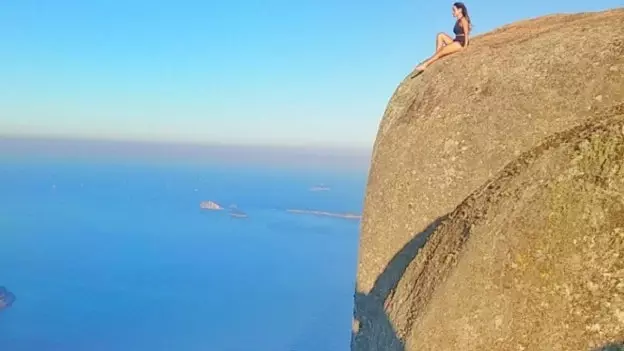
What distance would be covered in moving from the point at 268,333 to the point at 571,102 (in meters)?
115

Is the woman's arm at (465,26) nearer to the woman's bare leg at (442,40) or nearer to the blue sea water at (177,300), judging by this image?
the woman's bare leg at (442,40)

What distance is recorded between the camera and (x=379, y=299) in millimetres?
9492

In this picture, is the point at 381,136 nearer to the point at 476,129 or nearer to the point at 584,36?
the point at 476,129

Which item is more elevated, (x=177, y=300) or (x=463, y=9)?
(x=463, y=9)

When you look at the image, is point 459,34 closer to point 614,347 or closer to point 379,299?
point 379,299

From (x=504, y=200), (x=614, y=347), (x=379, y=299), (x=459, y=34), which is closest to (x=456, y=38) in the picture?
(x=459, y=34)

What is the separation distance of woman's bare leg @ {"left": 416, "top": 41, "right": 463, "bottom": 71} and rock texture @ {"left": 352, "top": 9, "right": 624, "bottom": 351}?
329 mm

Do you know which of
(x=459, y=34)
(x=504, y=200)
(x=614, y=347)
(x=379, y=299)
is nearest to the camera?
(x=614, y=347)

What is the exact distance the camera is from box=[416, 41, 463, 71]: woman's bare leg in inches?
447

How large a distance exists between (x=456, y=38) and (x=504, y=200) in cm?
663

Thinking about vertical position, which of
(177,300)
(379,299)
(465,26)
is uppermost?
(465,26)

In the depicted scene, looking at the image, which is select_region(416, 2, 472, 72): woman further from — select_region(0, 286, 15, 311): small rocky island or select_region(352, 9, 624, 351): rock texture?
select_region(0, 286, 15, 311): small rocky island

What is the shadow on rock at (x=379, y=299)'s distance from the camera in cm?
826

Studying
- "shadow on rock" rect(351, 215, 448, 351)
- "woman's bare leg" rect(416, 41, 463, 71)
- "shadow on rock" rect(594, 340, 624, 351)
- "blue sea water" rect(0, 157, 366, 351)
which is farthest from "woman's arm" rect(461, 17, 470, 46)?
"blue sea water" rect(0, 157, 366, 351)
